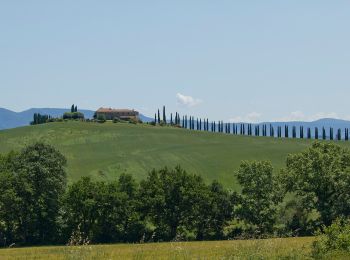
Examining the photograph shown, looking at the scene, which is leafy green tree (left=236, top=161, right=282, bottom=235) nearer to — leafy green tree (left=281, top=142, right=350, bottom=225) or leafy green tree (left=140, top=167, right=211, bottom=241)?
leafy green tree (left=281, top=142, right=350, bottom=225)

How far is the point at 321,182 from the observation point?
6925 cm

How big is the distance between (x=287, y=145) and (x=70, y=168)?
75160mm

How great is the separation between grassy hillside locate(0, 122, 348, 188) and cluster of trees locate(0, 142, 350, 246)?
34674 millimetres

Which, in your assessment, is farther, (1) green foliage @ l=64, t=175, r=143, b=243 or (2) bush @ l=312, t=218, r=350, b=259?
(1) green foliage @ l=64, t=175, r=143, b=243

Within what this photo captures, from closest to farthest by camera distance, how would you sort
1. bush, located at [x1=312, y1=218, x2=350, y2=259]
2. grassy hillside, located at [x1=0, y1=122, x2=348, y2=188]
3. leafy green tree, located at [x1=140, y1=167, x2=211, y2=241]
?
bush, located at [x1=312, y1=218, x2=350, y2=259] < leafy green tree, located at [x1=140, y1=167, x2=211, y2=241] < grassy hillside, located at [x1=0, y1=122, x2=348, y2=188]

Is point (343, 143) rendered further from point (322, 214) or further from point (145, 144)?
point (322, 214)

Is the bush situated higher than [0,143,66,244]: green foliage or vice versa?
the bush

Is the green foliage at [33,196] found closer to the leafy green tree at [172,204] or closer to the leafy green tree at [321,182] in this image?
the leafy green tree at [172,204]

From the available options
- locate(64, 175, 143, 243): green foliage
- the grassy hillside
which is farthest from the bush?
the grassy hillside

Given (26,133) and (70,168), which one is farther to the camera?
(26,133)

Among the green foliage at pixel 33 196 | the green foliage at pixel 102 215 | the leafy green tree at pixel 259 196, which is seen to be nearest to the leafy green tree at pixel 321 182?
the leafy green tree at pixel 259 196

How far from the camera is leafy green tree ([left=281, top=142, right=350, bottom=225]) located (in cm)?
6762

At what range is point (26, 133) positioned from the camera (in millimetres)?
174375

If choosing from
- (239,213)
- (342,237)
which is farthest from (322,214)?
(342,237)
